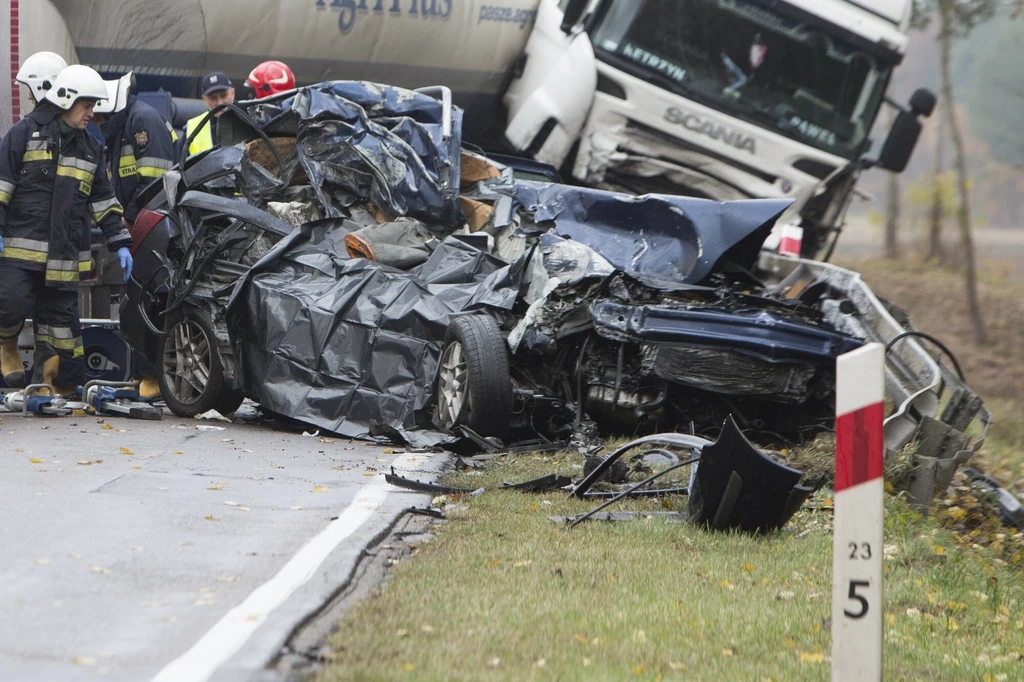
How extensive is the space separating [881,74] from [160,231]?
650 cm

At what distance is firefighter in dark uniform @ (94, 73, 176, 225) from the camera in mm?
8969

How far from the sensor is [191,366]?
816 centimetres

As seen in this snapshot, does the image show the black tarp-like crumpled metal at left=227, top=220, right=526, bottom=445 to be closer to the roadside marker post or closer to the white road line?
the white road line

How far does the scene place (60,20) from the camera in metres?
9.23

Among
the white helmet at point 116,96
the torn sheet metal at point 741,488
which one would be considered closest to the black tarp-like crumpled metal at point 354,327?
the white helmet at point 116,96

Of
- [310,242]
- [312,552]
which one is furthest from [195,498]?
[310,242]

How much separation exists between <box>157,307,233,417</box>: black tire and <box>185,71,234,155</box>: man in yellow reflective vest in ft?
4.59

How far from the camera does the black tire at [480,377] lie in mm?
6855

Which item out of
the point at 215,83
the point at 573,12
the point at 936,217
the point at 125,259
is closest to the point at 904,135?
the point at 573,12

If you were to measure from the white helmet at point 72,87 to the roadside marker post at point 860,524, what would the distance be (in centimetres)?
595

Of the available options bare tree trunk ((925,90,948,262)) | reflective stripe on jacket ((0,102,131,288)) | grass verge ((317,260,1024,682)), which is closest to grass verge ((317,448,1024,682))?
grass verge ((317,260,1024,682))

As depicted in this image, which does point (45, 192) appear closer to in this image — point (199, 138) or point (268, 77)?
point (199, 138)

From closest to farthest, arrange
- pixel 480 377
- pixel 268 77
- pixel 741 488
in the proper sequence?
pixel 741 488, pixel 480 377, pixel 268 77

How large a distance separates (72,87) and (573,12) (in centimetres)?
500
